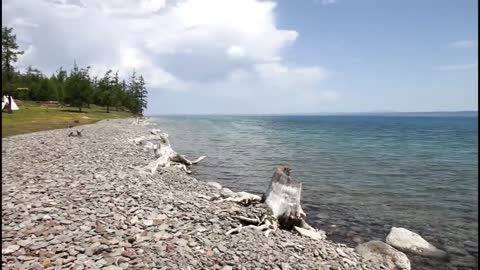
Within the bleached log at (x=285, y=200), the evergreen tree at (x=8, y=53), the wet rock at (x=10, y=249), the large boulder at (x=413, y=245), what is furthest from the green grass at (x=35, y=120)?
the large boulder at (x=413, y=245)

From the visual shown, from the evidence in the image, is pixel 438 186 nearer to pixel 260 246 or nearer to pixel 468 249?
pixel 468 249

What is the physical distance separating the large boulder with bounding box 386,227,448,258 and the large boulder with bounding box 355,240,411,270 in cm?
127

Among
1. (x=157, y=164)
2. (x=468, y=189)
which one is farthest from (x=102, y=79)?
(x=468, y=189)

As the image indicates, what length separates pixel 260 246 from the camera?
9.84 m

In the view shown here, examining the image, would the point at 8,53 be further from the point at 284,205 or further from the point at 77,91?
the point at 284,205

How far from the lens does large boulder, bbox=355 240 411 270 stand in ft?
36.2

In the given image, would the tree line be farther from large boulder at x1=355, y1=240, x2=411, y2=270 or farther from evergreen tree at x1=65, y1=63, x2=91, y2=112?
large boulder at x1=355, y1=240, x2=411, y2=270

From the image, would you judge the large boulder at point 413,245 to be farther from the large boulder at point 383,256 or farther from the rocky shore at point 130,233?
the rocky shore at point 130,233

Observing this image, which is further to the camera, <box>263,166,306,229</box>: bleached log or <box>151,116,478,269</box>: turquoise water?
<box>151,116,478,269</box>: turquoise water

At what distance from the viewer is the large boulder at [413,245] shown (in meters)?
12.6

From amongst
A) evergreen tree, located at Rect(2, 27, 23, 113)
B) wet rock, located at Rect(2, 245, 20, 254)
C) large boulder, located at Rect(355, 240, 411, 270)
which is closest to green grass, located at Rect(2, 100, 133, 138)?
evergreen tree, located at Rect(2, 27, 23, 113)

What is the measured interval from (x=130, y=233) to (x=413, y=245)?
969 centimetres

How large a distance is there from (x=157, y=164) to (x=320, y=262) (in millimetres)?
13353

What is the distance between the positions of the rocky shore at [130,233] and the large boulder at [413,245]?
2.53 meters
